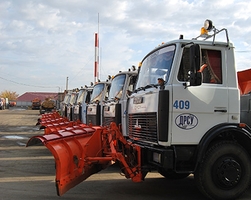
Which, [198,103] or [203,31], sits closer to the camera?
[198,103]

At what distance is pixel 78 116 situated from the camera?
12.4 m

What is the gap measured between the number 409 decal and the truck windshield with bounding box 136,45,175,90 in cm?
41

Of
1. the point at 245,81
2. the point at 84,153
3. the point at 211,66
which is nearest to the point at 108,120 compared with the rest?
the point at 84,153

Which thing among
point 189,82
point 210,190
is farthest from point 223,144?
point 189,82

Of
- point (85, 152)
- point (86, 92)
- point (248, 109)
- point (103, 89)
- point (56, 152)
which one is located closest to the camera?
point (56, 152)

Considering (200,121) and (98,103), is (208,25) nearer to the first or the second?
(200,121)

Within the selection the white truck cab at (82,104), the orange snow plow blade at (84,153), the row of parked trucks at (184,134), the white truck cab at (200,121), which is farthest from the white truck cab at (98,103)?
the white truck cab at (200,121)

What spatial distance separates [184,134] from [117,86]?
150 inches

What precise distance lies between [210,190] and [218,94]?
1532 mm

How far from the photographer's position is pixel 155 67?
5371 millimetres

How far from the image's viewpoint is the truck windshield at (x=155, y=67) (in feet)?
16.5

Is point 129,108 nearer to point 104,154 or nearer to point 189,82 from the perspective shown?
point 104,154

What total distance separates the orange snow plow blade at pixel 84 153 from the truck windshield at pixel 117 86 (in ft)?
8.78

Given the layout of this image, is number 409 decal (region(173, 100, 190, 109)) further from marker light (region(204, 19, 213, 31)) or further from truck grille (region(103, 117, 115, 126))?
truck grille (region(103, 117, 115, 126))
